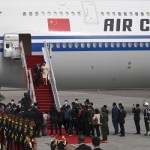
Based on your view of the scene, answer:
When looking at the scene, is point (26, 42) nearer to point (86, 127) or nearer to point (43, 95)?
point (43, 95)

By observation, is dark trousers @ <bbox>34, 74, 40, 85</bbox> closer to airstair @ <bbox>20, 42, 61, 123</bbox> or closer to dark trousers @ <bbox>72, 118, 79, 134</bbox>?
airstair @ <bbox>20, 42, 61, 123</bbox>

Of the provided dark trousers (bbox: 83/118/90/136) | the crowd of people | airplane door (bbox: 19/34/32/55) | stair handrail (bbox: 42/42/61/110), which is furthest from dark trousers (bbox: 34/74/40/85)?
dark trousers (bbox: 83/118/90/136)

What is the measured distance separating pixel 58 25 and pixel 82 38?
69.2 inches

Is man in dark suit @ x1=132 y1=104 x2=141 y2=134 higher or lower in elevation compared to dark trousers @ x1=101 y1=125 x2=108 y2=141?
higher

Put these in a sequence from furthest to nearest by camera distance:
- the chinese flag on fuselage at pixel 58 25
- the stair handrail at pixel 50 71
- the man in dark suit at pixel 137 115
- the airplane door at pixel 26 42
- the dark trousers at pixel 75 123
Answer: the chinese flag on fuselage at pixel 58 25 < the airplane door at pixel 26 42 < the stair handrail at pixel 50 71 < the man in dark suit at pixel 137 115 < the dark trousers at pixel 75 123

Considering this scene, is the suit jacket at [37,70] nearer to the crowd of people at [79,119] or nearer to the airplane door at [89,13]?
the crowd of people at [79,119]

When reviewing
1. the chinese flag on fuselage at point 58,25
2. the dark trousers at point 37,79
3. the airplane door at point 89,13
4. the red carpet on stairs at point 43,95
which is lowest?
the red carpet on stairs at point 43,95

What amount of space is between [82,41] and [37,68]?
436 centimetres

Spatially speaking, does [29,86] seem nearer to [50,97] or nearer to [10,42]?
[50,97]

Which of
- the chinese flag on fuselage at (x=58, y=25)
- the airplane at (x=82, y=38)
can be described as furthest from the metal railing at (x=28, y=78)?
the chinese flag on fuselage at (x=58, y=25)

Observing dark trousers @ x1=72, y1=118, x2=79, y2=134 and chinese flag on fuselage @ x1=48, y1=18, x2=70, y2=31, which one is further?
chinese flag on fuselage @ x1=48, y1=18, x2=70, y2=31

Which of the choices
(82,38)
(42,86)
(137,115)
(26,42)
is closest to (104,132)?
(137,115)

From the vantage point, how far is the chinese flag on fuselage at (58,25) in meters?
34.6

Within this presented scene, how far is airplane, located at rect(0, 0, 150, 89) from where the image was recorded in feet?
112
